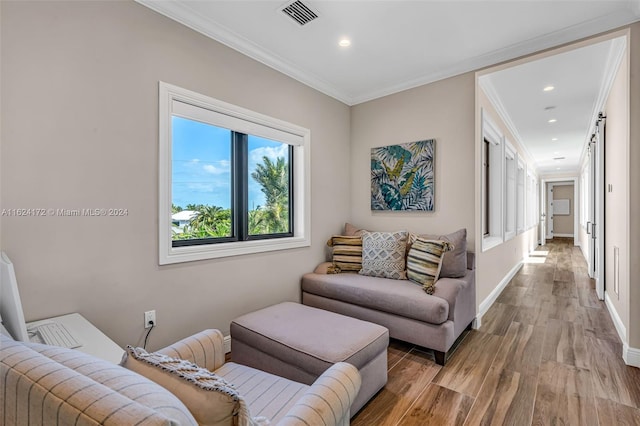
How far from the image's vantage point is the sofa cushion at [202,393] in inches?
31.4

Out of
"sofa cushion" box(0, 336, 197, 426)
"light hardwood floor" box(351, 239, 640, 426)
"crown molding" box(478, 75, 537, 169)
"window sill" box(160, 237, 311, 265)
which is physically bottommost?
"light hardwood floor" box(351, 239, 640, 426)

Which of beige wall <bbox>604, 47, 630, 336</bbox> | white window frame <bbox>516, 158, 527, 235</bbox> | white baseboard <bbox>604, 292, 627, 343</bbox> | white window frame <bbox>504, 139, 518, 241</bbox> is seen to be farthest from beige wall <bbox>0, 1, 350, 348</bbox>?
white window frame <bbox>516, 158, 527, 235</bbox>

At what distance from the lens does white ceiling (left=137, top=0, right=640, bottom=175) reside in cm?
219

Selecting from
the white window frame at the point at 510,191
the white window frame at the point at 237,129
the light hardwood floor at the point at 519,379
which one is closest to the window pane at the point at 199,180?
the white window frame at the point at 237,129

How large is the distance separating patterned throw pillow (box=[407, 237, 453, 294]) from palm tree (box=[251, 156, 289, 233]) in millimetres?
1370

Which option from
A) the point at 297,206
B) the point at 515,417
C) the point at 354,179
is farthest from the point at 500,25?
the point at 515,417

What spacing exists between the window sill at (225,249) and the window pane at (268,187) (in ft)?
0.54

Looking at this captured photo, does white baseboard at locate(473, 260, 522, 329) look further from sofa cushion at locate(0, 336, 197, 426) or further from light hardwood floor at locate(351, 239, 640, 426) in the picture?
sofa cushion at locate(0, 336, 197, 426)

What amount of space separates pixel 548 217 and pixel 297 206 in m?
12.9

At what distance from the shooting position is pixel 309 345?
1755 mm

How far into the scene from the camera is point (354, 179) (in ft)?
13.0

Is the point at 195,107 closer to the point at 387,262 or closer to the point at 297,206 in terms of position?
the point at 297,206

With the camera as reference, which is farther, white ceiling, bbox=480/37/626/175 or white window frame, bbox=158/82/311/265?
white ceiling, bbox=480/37/626/175

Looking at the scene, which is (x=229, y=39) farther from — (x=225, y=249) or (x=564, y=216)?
(x=564, y=216)
